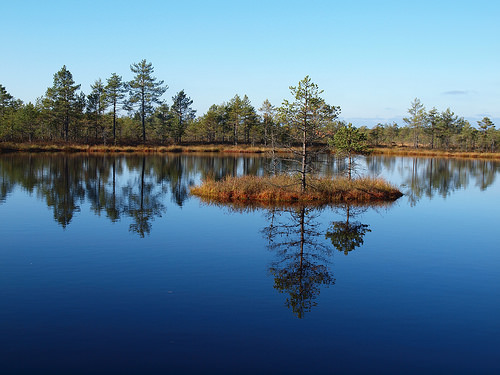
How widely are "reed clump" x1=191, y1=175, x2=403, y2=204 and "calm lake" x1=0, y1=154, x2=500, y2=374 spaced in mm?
3903

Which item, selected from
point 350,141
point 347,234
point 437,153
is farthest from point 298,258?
point 437,153

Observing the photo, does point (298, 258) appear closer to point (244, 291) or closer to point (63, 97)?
point (244, 291)

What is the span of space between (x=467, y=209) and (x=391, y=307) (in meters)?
22.2

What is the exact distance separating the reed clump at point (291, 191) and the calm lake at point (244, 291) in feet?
12.8

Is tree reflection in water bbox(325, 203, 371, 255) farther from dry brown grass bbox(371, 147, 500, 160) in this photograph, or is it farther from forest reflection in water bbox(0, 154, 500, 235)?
dry brown grass bbox(371, 147, 500, 160)

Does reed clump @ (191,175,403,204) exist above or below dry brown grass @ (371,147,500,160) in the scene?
below

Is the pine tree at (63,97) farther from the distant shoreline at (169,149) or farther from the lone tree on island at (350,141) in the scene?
the lone tree on island at (350,141)

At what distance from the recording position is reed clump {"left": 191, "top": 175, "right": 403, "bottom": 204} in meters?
31.0

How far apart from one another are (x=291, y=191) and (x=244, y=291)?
1861 centimetres

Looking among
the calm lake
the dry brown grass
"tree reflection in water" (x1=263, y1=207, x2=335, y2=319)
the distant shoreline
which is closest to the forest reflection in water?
the calm lake

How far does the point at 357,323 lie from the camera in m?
11.2

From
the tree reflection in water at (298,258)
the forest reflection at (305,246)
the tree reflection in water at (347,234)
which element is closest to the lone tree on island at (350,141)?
the forest reflection at (305,246)

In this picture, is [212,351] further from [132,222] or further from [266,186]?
[266,186]

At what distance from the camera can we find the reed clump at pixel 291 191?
102ft
